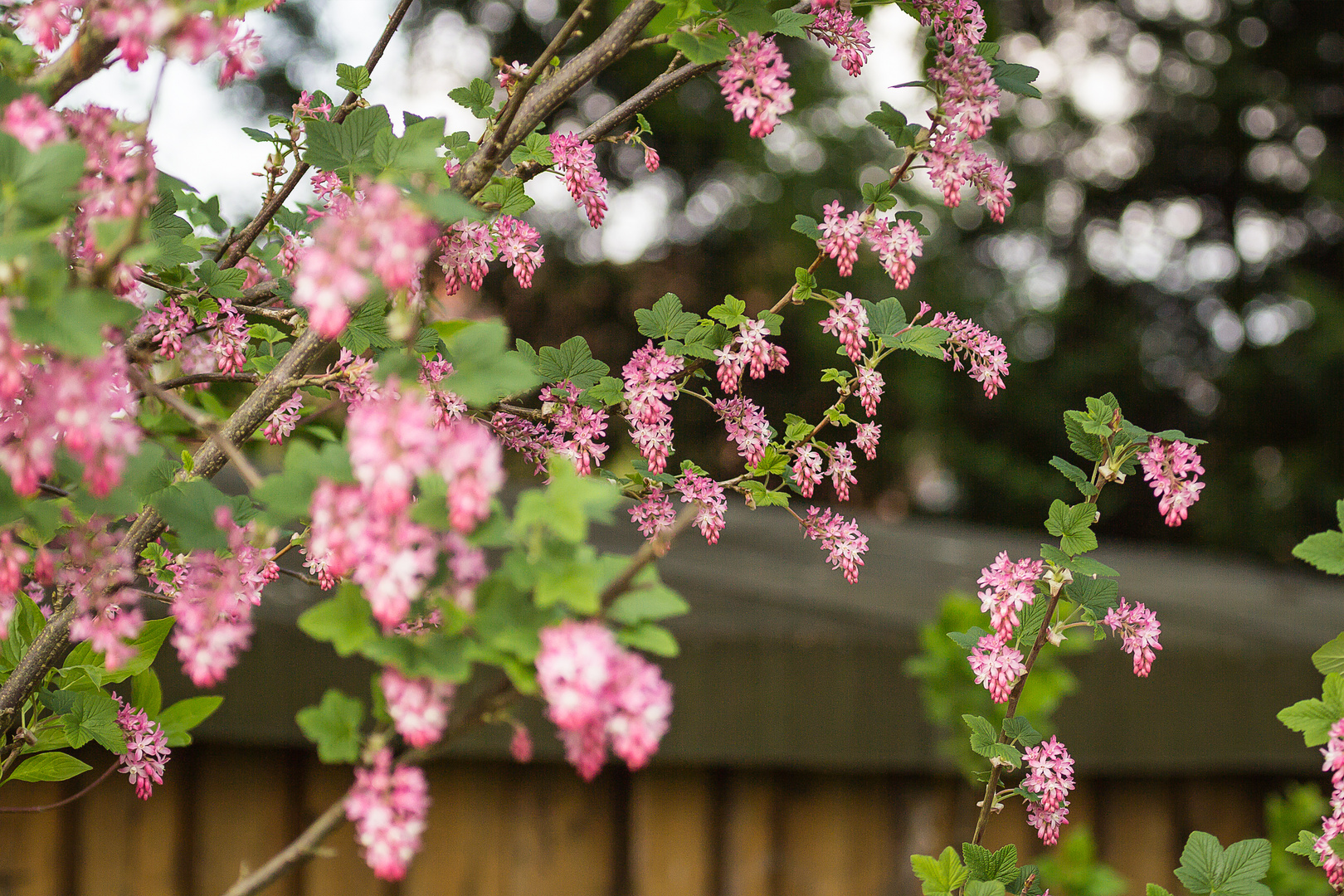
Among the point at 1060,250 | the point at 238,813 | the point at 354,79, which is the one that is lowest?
the point at 238,813

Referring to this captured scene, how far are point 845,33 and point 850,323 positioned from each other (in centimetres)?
34

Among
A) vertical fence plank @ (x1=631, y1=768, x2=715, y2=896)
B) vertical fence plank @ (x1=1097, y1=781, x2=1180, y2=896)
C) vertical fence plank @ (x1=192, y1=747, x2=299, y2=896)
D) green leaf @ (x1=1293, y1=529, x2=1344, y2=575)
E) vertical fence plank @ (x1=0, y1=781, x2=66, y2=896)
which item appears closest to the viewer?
green leaf @ (x1=1293, y1=529, x2=1344, y2=575)

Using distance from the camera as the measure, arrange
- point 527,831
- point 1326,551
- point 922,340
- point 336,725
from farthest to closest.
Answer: point 527,831 → point 922,340 → point 1326,551 → point 336,725

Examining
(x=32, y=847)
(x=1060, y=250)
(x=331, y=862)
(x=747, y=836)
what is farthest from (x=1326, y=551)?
(x=1060, y=250)

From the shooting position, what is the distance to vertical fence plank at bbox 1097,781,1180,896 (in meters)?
2.90

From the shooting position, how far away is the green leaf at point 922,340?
1117mm

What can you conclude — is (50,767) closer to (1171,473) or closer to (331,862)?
A: (1171,473)

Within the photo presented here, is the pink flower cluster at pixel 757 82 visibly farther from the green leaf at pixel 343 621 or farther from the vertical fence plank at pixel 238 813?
→ the vertical fence plank at pixel 238 813

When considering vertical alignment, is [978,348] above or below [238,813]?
above

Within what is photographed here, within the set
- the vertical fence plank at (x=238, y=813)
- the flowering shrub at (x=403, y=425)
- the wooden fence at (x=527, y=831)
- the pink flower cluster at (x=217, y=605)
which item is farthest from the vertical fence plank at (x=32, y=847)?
the pink flower cluster at (x=217, y=605)

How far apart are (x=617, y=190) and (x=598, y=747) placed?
9441 mm

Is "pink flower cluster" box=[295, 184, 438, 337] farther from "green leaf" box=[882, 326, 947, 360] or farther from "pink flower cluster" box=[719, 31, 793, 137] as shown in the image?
"green leaf" box=[882, 326, 947, 360]

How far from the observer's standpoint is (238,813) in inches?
93.0

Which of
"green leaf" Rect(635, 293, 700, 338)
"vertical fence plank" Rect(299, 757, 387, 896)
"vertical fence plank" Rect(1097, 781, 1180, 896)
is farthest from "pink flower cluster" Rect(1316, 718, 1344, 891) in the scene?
"vertical fence plank" Rect(1097, 781, 1180, 896)
